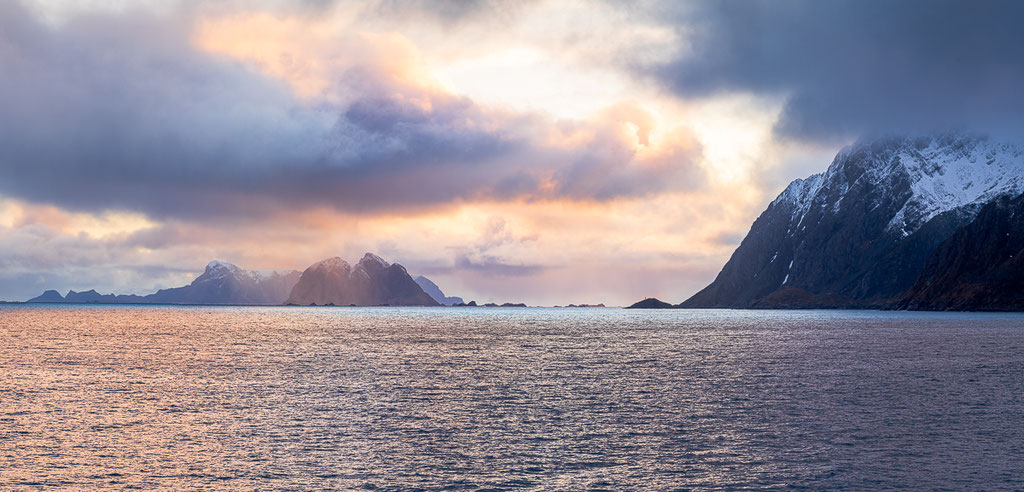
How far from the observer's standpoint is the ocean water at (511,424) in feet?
112

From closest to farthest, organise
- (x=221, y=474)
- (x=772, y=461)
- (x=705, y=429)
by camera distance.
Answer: (x=221, y=474), (x=772, y=461), (x=705, y=429)

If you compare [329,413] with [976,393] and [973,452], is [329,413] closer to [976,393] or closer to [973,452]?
[973,452]

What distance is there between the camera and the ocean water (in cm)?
3422

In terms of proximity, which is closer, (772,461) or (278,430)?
(772,461)

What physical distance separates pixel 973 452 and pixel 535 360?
2353 inches

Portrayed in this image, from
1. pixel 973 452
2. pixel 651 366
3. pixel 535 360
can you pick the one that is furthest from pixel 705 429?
pixel 535 360

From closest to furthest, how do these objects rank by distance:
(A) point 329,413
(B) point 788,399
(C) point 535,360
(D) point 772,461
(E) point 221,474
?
(E) point 221,474
(D) point 772,461
(A) point 329,413
(B) point 788,399
(C) point 535,360

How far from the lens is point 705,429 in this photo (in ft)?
149

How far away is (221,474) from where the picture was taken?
114ft

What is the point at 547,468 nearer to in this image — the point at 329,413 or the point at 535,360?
the point at 329,413

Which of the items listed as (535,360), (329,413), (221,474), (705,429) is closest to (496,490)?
(221,474)

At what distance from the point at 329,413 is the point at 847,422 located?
32994 mm

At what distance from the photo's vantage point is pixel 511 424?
47.0m

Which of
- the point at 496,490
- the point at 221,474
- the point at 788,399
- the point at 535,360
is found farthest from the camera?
the point at 535,360
